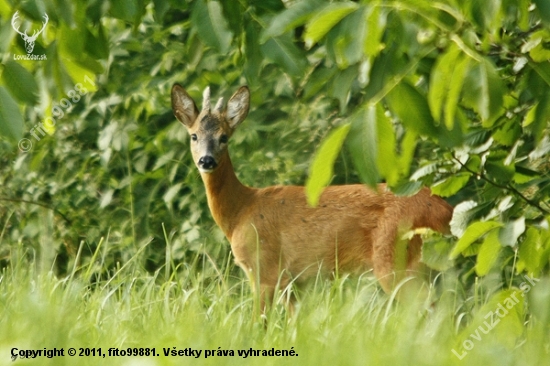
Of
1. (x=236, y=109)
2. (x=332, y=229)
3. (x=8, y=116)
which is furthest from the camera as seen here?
(x=236, y=109)

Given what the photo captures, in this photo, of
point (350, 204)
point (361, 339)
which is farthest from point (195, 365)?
point (350, 204)

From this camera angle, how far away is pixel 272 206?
5.77 meters

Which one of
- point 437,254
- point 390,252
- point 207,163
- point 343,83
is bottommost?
point 390,252

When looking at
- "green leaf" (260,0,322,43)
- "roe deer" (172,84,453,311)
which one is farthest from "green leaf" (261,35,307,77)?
"roe deer" (172,84,453,311)

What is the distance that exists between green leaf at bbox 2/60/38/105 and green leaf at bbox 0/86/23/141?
0.13m

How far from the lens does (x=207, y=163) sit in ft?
18.2

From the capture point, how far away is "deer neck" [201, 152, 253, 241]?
19.1ft

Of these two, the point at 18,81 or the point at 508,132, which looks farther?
the point at 508,132

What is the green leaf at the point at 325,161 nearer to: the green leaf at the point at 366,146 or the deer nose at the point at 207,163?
the green leaf at the point at 366,146

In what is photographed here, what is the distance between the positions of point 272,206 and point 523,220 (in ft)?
8.67

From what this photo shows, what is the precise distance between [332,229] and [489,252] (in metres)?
2.26

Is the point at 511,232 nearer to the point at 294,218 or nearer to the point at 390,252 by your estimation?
the point at 390,252

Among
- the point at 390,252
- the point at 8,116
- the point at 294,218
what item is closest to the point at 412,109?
the point at 8,116

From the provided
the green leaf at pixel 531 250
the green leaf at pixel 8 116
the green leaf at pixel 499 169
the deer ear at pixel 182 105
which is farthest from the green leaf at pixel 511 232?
the deer ear at pixel 182 105
